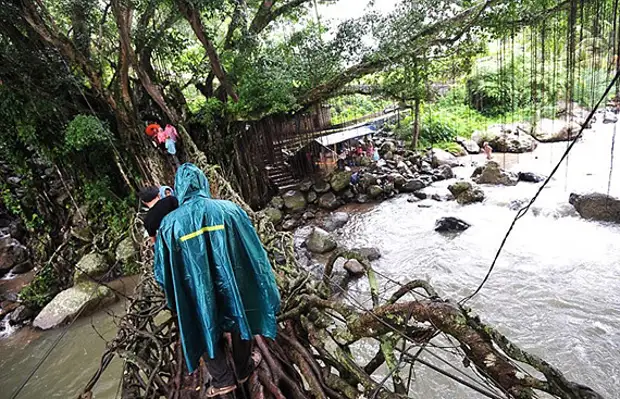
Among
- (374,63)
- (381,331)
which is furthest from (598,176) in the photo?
(381,331)

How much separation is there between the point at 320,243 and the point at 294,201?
260 cm

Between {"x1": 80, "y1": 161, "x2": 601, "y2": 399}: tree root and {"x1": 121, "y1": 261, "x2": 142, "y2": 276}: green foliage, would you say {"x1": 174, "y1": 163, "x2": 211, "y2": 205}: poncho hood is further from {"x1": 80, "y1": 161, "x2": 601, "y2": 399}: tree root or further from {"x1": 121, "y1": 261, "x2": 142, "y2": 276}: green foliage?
{"x1": 121, "y1": 261, "x2": 142, "y2": 276}: green foliage

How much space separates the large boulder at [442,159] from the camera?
10539mm

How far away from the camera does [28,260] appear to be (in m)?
7.91

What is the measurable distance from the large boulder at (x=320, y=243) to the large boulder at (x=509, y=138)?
8.25 metres

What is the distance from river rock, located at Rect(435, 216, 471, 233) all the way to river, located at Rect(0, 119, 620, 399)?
0.52ft

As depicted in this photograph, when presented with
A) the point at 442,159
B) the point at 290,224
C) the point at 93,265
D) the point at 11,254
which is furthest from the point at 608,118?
the point at 11,254

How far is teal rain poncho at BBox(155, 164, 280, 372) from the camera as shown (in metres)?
1.61

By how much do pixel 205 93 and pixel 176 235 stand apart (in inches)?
305

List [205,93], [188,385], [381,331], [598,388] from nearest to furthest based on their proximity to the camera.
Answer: [381,331] < [188,385] < [598,388] < [205,93]

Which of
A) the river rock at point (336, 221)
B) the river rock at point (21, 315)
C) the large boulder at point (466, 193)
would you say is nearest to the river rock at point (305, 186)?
the river rock at point (336, 221)

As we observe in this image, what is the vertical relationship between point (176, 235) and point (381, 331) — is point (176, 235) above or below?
above

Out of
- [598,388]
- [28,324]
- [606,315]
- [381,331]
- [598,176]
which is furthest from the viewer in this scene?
[598,176]

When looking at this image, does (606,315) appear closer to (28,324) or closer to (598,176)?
(598,176)
